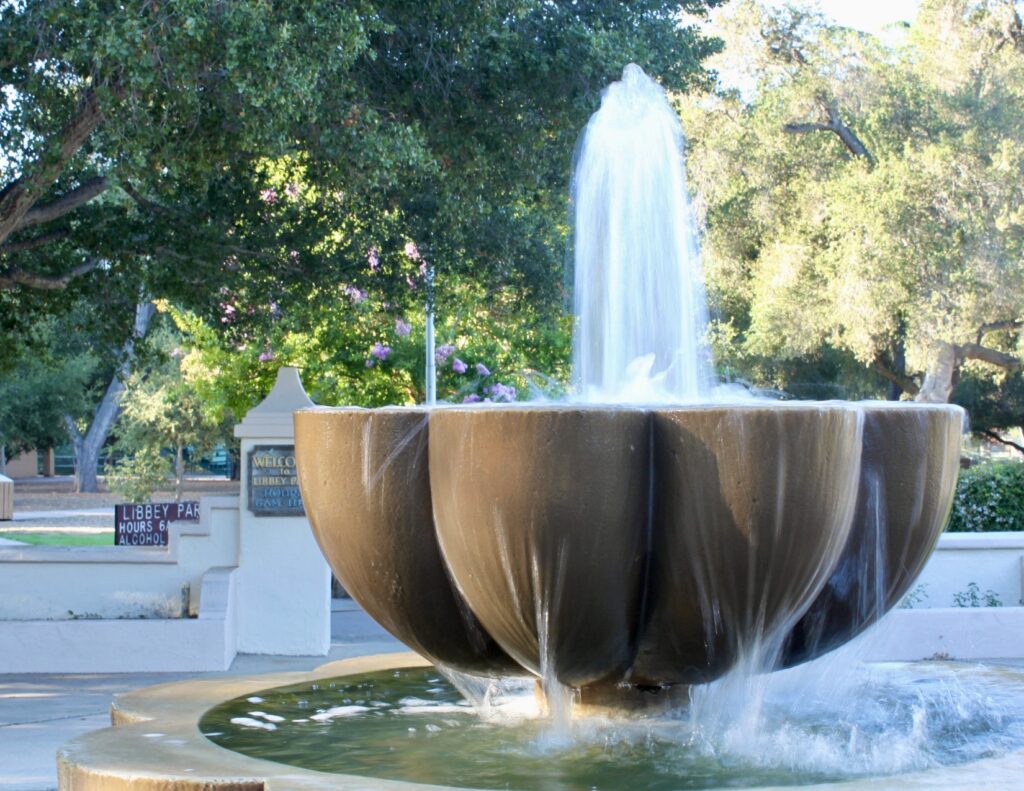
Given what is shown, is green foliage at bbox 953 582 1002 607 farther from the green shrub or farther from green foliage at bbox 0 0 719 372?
green foliage at bbox 0 0 719 372

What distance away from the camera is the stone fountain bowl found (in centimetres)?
457

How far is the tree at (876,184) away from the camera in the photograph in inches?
989

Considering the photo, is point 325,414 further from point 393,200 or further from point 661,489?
point 393,200

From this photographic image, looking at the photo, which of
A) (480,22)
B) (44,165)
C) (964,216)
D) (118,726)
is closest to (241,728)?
(118,726)

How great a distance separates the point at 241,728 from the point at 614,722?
1494mm

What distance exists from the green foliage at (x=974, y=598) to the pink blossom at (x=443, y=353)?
12.8 metres

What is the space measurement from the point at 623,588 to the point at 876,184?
22.2 m

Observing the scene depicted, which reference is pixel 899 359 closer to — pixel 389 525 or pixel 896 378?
pixel 896 378

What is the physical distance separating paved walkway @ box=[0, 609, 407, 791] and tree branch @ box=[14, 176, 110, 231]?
12.7ft

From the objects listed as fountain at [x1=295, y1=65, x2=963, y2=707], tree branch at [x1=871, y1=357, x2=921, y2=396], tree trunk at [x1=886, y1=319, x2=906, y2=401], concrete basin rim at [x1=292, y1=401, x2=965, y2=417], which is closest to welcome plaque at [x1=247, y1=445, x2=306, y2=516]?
fountain at [x1=295, y1=65, x2=963, y2=707]

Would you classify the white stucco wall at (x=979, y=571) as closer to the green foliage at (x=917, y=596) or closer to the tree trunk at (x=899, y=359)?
the green foliage at (x=917, y=596)

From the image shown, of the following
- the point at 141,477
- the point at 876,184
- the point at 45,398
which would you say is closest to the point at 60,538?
the point at 141,477

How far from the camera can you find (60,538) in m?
26.8

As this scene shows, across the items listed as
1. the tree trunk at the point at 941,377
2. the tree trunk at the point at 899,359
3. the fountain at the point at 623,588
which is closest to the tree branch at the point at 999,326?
the tree trunk at the point at 941,377
